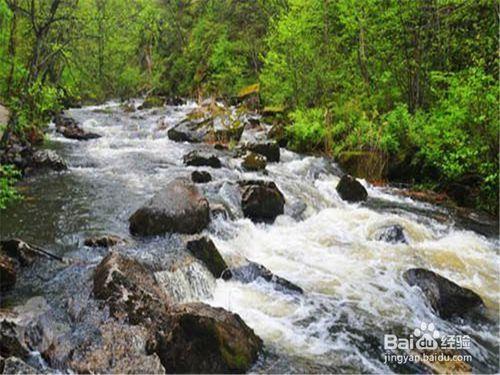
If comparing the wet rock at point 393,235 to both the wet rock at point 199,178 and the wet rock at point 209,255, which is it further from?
the wet rock at point 199,178

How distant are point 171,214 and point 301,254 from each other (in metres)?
2.88

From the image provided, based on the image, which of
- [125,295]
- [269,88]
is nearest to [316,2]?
[269,88]

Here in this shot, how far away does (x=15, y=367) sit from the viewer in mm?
4641

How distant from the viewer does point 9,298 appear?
21.7 ft

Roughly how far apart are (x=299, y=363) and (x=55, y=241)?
224 inches

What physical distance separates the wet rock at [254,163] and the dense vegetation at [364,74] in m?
3.32

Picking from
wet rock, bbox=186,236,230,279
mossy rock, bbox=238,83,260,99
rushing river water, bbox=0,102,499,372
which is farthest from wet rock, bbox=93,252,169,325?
mossy rock, bbox=238,83,260,99

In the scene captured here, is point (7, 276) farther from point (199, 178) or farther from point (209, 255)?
point (199, 178)

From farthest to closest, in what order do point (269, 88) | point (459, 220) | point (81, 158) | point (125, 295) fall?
point (269, 88), point (81, 158), point (459, 220), point (125, 295)

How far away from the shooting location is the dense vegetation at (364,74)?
11.4 m

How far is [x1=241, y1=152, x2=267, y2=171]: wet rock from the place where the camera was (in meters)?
15.3

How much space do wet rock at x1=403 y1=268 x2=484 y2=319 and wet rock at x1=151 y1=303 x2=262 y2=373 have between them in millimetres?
3486

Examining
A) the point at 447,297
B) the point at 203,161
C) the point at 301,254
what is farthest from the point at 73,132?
the point at 447,297

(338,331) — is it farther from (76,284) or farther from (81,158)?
(81,158)
